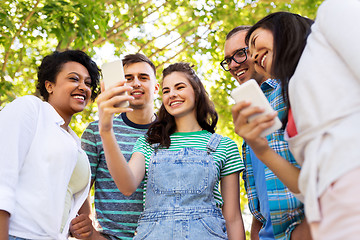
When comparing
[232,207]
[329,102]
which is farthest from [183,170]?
[329,102]

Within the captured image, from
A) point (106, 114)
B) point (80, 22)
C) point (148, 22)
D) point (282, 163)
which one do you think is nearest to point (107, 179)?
point (106, 114)

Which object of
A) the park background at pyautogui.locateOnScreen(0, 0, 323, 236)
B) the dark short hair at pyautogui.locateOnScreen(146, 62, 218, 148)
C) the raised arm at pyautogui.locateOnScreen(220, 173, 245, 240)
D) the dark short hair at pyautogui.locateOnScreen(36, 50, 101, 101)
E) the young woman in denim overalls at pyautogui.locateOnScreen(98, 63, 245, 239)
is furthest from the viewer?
the park background at pyautogui.locateOnScreen(0, 0, 323, 236)

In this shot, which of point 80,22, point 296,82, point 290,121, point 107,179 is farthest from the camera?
point 80,22

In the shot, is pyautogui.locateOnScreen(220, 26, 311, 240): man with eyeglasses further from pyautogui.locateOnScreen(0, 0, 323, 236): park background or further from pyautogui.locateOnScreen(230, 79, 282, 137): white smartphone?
pyautogui.locateOnScreen(0, 0, 323, 236): park background

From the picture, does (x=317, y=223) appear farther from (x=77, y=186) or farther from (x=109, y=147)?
(x=77, y=186)

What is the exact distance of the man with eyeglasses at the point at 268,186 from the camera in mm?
1793

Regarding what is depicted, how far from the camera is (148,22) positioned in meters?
6.32

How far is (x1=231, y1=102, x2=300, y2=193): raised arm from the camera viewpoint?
1.32 metres

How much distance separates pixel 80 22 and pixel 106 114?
273 centimetres

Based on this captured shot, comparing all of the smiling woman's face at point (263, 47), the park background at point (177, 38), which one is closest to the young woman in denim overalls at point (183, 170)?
the smiling woman's face at point (263, 47)

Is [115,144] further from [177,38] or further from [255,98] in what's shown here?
[177,38]

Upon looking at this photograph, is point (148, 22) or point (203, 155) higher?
point (148, 22)

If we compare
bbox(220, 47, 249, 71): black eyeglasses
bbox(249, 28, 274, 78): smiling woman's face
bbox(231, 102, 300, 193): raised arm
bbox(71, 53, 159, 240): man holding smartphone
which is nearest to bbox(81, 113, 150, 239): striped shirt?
bbox(71, 53, 159, 240): man holding smartphone

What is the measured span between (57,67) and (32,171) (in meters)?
1.02
